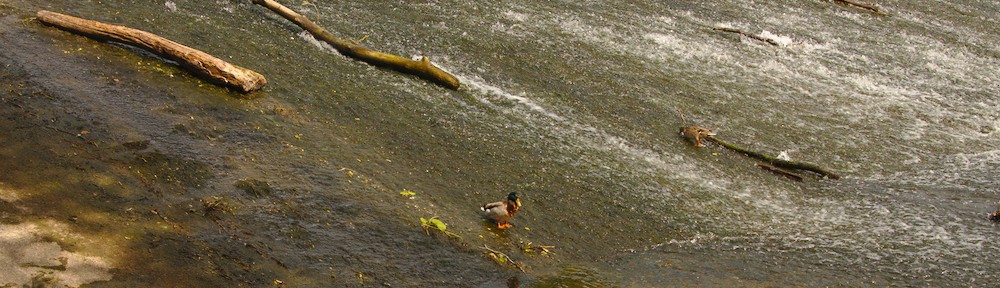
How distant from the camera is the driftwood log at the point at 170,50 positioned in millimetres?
10375

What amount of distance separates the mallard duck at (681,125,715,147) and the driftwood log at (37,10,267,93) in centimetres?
557

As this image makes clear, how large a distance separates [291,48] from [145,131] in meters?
3.58

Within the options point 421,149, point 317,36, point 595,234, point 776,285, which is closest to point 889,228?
point 776,285

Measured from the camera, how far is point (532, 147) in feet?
35.3

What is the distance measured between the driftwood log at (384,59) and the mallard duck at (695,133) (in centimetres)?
319

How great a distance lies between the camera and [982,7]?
19.9 metres

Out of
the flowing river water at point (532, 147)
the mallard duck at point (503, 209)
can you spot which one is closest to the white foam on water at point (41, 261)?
the flowing river water at point (532, 147)

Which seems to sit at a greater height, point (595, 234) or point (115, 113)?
point (115, 113)

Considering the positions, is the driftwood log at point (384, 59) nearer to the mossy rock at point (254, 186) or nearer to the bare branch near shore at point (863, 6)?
the mossy rock at point (254, 186)

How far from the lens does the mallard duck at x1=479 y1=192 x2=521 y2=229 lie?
8664 mm

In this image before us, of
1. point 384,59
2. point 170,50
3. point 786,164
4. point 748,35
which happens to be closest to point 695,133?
point 786,164

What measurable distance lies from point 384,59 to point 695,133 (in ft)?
14.5

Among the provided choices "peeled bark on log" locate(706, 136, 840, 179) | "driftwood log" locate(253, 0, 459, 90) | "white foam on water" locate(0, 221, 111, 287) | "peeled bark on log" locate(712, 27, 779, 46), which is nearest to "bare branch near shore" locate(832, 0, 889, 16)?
"peeled bark on log" locate(712, 27, 779, 46)

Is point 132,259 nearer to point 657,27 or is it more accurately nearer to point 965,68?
point 657,27
